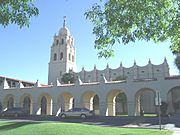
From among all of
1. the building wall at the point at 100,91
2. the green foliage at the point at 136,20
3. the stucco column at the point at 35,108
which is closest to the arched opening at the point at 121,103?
the building wall at the point at 100,91

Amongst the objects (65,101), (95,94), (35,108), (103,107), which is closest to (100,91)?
(103,107)

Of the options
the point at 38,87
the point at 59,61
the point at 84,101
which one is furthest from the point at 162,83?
the point at 59,61

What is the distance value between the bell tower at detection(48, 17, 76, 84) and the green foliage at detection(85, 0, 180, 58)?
73082 millimetres

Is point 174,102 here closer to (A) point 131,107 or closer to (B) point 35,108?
(A) point 131,107

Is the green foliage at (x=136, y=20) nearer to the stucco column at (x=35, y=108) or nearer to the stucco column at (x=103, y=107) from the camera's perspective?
the stucco column at (x=103, y=107)

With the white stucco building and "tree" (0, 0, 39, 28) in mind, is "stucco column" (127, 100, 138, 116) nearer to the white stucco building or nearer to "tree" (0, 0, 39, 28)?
the white stucco building

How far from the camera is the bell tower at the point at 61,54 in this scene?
84.2 metres

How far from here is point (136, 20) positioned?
400 inches

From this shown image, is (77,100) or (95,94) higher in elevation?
(95,94)

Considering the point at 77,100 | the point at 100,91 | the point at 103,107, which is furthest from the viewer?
the point at 77,100

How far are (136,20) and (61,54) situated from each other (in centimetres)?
7698

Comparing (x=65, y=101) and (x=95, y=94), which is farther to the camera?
(x=65, y=101)

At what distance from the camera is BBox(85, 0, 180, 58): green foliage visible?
1002cm

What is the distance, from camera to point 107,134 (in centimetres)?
1470
